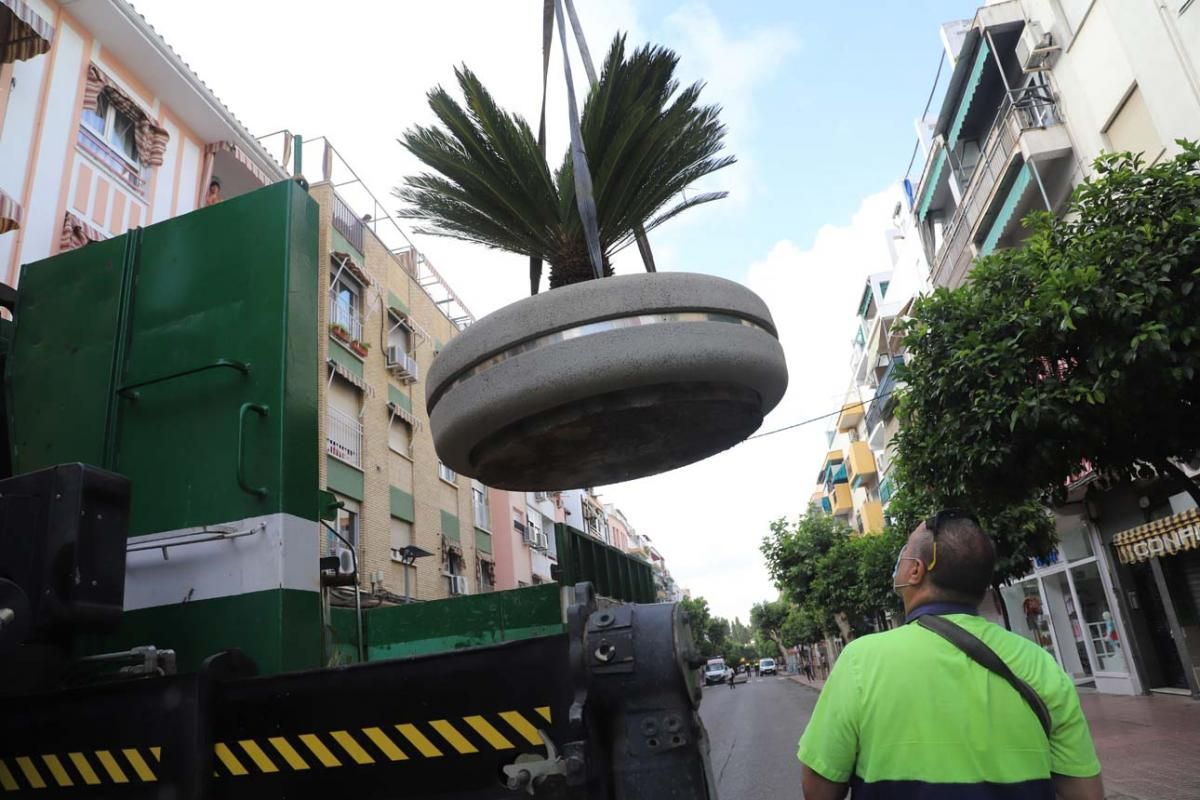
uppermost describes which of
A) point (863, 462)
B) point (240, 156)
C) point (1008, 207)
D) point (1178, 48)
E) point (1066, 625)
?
point (863, 462)

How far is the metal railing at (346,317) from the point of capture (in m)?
17.8

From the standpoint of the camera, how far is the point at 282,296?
224cm

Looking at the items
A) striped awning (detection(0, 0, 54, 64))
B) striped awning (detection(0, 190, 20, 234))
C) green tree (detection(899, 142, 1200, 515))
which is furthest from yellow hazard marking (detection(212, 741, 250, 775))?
striped awning (detection(0, 0, 54, 64))

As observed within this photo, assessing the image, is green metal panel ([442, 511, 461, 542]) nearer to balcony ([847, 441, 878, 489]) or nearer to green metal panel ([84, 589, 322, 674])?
green metal panel ([84, 589, 322, 674])

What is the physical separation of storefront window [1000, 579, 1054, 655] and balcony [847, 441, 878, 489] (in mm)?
22285

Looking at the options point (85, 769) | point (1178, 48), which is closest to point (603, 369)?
point (85, 769)

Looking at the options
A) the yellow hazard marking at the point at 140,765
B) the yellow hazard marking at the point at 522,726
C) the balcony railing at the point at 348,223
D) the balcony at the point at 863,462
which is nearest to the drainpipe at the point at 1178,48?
the yellow hazard marking at the point at 522,726

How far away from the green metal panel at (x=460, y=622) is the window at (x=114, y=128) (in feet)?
36.9

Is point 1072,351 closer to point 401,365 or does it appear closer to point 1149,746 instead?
point 1149,746

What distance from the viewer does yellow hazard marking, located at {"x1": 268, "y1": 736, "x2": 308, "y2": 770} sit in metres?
1.81

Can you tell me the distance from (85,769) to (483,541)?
936 inches

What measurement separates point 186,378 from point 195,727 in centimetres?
97

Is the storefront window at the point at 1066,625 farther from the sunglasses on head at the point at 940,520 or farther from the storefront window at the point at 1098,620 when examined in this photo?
the sunglasses on head at the point at 940,520

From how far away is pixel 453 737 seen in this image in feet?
5.70
